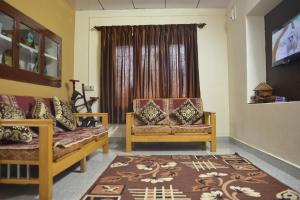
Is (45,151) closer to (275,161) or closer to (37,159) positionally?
(37,159)

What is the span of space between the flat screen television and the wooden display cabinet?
3.15 m

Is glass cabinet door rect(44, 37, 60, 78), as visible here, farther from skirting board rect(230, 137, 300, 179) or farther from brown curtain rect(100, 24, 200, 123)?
skirting board rect(230, 137, 300, 179)

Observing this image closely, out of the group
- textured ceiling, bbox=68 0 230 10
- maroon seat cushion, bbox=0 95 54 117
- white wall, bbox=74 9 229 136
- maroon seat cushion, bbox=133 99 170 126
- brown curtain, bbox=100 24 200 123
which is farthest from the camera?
white wall, bbox=74 9 229 136

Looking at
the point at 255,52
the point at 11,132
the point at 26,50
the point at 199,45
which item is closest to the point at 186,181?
the point at 11,132

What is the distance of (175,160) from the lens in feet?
9.81

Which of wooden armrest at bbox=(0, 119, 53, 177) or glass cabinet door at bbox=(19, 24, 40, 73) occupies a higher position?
glass cabinet door at bbox=(19, 24, 40, 73)

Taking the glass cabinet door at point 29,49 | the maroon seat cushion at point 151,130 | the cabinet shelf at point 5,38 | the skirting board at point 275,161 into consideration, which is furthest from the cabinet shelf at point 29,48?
the skirting board at point 275,161

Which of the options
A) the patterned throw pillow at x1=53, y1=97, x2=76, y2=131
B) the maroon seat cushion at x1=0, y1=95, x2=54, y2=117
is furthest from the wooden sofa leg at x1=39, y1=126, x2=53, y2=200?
the patterned throw pillow at x1=53, y1=97, x2=76, y2=131

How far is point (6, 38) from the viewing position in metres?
2.62

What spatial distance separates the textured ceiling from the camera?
435cm

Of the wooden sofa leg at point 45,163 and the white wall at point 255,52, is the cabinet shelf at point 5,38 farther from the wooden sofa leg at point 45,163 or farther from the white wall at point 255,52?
the white wall at point 255,52

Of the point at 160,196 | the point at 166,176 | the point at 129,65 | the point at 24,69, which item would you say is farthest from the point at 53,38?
the point at 160,196

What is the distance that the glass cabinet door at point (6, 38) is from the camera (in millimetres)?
2551

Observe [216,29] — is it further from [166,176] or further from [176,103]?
[166,176]
